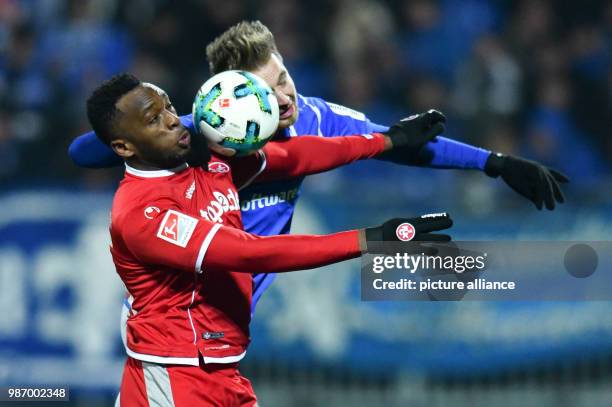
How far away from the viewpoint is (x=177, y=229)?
4297mm

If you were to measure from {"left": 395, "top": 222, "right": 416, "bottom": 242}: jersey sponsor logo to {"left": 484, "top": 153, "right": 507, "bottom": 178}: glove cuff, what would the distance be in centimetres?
142

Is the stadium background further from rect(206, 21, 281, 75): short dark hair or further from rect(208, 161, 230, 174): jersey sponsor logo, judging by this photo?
rect(208, 161, 230, 174): jersey sponsor logo

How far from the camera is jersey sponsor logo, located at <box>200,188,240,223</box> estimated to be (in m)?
4.60

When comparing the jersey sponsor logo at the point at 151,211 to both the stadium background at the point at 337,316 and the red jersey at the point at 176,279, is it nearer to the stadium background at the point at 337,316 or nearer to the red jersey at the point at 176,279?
the red jersey at the point at 176,279

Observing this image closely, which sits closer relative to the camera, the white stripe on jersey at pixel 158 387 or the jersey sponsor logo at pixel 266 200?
the white stripe on jersey at pixel 158 387

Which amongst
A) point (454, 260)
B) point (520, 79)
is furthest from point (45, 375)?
point (520, 79)

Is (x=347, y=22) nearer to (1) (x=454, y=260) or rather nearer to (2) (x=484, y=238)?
(2) (x=484, y=238)

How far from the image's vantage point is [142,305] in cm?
467

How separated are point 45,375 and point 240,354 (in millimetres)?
3331

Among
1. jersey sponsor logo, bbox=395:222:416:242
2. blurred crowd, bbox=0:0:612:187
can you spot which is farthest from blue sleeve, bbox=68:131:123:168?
blurred crowd, bbox=0:0:612:187

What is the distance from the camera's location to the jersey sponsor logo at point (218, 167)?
4703 millimetres

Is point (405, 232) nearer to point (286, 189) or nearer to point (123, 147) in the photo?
point (123, 147)

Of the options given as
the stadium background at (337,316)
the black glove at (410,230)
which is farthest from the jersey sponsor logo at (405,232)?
the stadium background at (337,316)

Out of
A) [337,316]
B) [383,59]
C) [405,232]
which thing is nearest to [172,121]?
[405,232]
